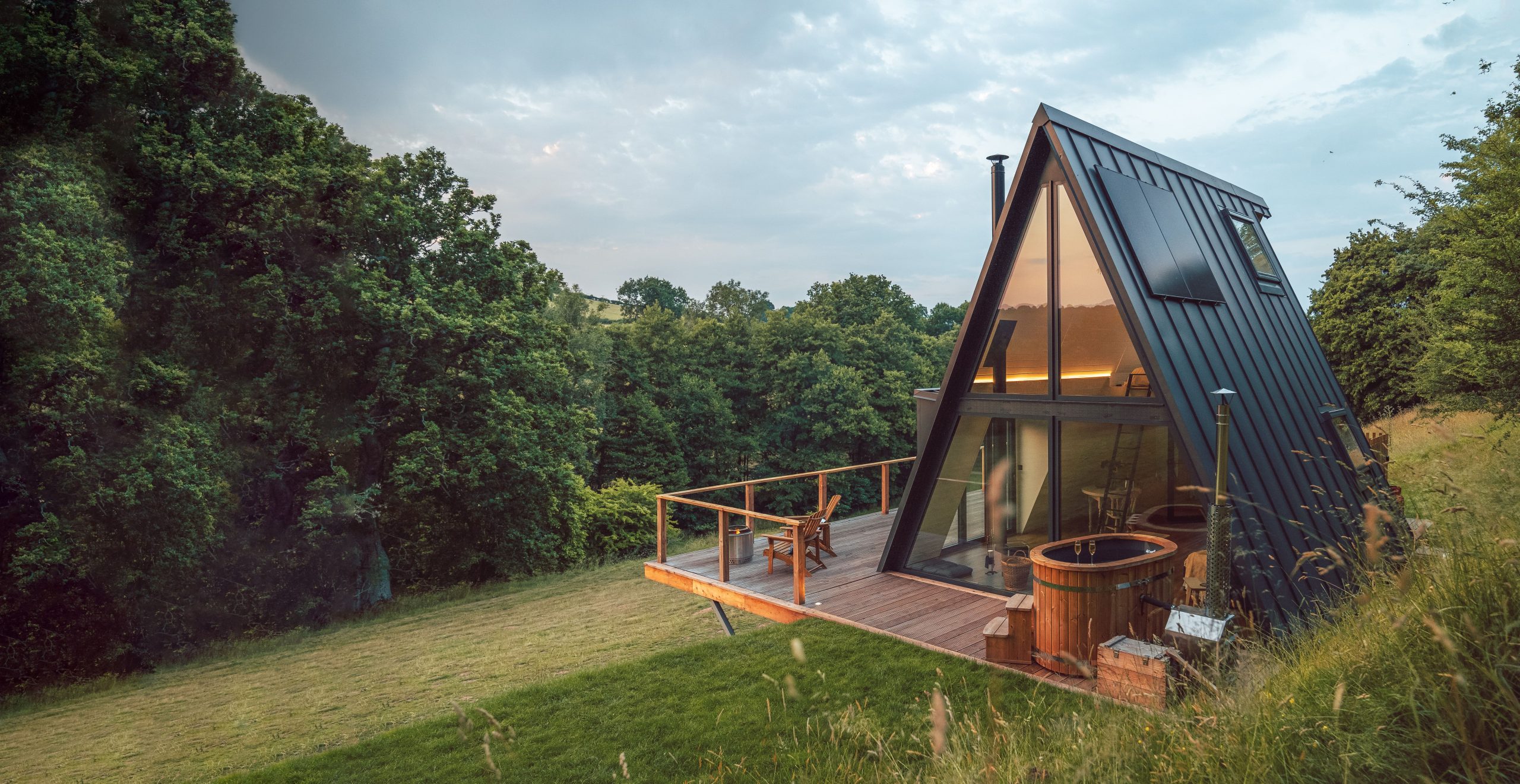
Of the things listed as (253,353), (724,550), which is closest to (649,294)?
(253,353)

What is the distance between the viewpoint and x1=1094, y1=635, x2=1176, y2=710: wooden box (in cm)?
429

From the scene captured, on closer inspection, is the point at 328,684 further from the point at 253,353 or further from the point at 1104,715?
the point at 1104,715

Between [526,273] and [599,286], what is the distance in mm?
39376

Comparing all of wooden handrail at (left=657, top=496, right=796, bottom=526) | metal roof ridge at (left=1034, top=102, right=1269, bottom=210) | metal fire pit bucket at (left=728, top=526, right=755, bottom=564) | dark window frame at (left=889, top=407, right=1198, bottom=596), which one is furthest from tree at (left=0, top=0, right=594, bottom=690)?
metal roof ridge at (left=1034, top=102, right=1269, bottom=210)

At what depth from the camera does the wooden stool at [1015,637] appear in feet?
17.7

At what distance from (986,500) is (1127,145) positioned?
442cm

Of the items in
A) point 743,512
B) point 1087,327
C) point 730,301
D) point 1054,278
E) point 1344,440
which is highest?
point 730,301

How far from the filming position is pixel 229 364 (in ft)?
46.5

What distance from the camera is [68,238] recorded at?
35.8 feet

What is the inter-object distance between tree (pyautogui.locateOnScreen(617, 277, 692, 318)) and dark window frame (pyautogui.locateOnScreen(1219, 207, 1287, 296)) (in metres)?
48.2

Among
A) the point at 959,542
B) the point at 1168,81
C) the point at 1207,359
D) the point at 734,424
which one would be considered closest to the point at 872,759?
the point at 959,542

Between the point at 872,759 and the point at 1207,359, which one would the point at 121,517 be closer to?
the point at 872,759

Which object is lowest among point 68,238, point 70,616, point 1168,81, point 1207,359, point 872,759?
point 70,616

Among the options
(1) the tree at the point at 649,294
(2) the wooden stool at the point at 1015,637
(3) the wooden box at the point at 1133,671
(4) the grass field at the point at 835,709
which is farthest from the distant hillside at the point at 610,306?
(3) the wooden box at the point at 1133,671
